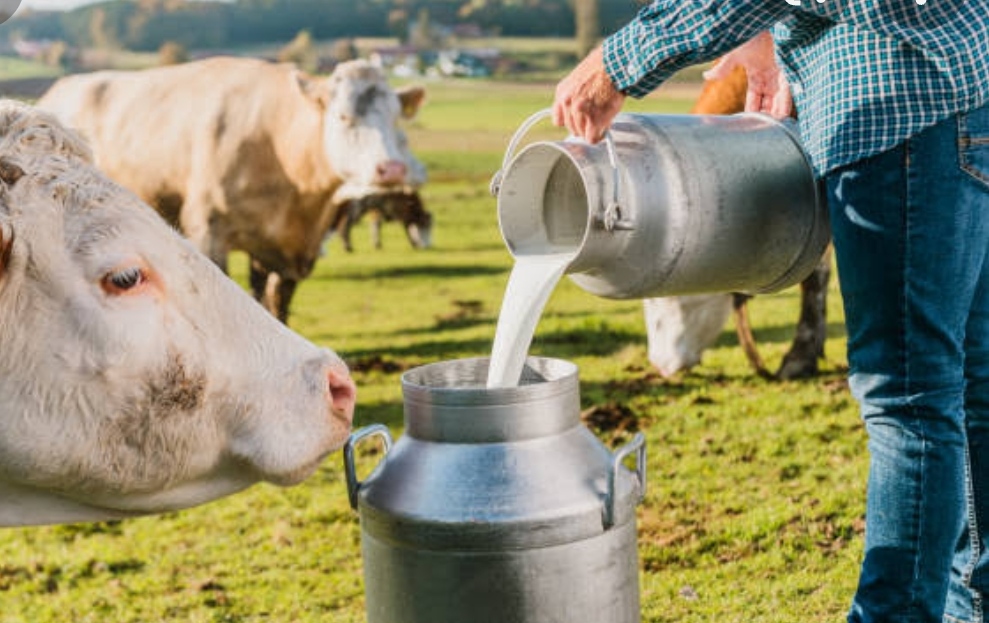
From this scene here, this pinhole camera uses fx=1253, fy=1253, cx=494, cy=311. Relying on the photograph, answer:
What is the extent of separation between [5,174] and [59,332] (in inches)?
11.1

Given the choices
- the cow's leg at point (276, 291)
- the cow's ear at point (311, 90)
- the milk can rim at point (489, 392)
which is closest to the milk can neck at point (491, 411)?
the milk can rim at point (489, 392)

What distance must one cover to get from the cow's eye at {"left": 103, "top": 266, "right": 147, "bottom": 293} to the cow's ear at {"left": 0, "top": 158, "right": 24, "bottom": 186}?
233 mm

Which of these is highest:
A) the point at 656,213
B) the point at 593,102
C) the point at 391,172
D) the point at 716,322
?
the point at 593,102

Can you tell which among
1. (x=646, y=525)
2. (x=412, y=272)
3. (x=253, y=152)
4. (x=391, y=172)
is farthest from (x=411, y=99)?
(x=646, y=525)

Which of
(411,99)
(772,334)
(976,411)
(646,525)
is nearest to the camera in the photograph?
(976,411)

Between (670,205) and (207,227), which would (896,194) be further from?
(207,227)

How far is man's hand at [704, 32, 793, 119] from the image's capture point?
3.02 meters

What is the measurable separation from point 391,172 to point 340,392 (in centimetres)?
609

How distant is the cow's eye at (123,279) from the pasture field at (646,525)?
73.4 inches

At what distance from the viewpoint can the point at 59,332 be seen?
200 centimetres

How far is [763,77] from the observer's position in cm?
312

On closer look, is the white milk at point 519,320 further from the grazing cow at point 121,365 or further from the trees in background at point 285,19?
the trees in background at point 285,19

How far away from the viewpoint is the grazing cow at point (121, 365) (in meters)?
2.00

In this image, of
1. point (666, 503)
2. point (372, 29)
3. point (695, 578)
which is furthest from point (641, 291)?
point (372, 29)
